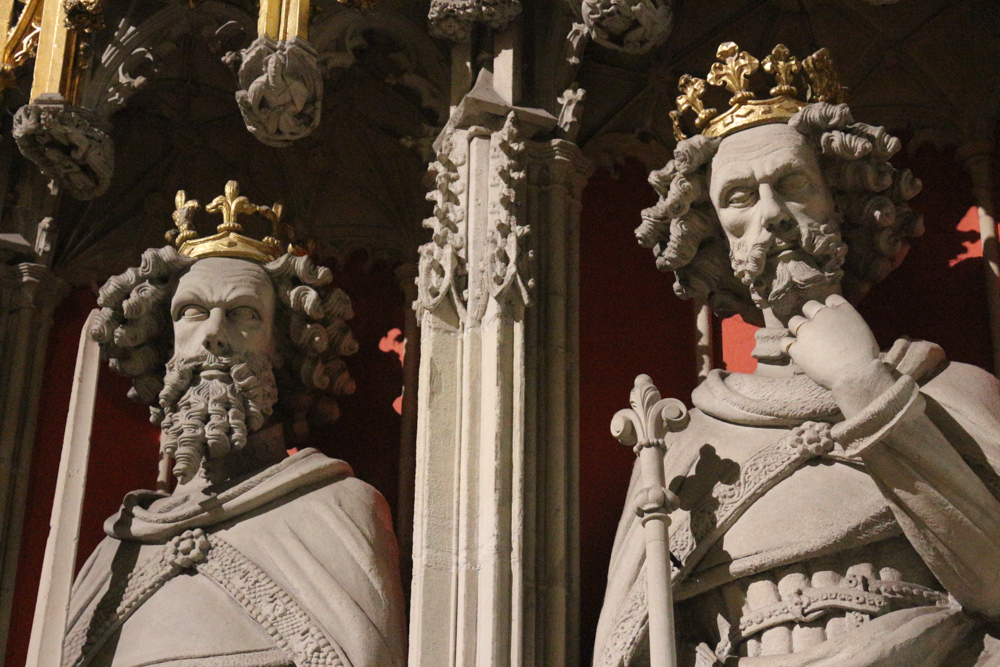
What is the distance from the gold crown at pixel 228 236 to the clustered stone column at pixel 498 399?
0.71 m

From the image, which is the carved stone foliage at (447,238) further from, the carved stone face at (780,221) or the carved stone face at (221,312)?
the carved stone face at (780,221)

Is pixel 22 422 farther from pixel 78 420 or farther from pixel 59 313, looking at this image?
pixel 78 420

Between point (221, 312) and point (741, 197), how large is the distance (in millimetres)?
1824

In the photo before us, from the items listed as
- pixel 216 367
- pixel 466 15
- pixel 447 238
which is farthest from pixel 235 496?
pixel 466 15

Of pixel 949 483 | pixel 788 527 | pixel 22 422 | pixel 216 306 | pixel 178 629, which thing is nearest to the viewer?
pixel 949 483

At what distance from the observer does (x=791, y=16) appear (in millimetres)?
7406

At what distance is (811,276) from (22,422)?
303 centimetres

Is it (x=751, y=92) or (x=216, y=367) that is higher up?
(x=751, y=92)

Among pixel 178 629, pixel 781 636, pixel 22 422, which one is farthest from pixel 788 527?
pixel 22 422

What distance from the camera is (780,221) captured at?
5.99m

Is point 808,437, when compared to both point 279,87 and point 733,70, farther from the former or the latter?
point 279,87

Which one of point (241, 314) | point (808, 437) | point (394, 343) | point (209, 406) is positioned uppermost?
point (394, 343)

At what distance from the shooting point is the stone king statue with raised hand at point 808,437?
17.4ft

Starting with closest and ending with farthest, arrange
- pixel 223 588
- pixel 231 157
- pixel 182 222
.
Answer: pixel 223 588 < pixel 182 222 < pixel 231 157
